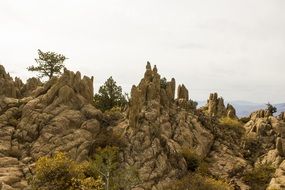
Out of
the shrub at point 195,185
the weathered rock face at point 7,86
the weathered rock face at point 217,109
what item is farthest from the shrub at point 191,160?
the weathered rock face at point 7,86

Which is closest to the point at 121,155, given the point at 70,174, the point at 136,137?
the point at 136,137

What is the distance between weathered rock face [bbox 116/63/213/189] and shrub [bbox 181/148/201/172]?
6.39ft

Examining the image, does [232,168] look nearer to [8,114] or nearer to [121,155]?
[121,155]

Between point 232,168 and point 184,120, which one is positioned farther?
point 184,120

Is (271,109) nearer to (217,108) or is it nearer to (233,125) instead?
(217,108)

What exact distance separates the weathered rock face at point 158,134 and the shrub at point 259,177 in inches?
512

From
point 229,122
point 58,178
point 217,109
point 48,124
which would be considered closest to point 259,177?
point 229,122

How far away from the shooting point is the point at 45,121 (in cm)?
9081

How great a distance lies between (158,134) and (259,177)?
25.6 m

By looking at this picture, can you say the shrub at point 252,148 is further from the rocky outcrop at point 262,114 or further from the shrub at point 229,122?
the rocky outcrop at point 262,114

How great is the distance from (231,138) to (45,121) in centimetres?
5314

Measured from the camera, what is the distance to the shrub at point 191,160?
94.1 meters

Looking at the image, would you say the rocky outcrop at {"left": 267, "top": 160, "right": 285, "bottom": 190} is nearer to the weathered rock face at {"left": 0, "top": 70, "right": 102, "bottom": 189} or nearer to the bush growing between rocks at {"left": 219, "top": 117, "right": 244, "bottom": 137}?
the bush growing between rocks at {"left": 219, "top": 117, "right": 244, "bottom": 137}

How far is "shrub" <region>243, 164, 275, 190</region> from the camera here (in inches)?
3658
